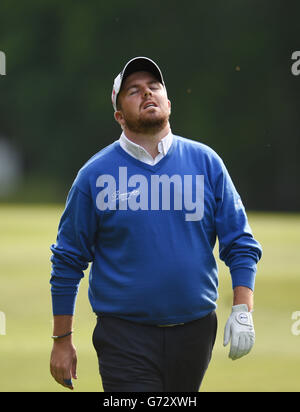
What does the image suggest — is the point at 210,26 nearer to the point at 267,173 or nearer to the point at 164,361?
the point at 267,173

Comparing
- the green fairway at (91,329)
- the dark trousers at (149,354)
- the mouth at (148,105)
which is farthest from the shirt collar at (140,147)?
the green fairway at (91,329)

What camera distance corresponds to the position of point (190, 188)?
13.7 feet

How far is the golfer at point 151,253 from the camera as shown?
4.11 metres

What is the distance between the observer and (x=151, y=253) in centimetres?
411

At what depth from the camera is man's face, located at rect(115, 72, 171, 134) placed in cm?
418

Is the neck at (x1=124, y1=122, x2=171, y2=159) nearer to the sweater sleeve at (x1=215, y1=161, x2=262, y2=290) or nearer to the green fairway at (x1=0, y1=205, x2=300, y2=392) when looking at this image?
the sweater sleeve at (x1=215, y1=161, x2=262, y2=290)

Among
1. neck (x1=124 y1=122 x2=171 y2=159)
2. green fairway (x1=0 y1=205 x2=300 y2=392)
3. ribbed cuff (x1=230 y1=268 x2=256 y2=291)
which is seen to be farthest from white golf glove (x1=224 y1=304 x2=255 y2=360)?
green fairway (x1=0 y1=205 x2=300 y2=392)

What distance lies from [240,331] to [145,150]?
92cm

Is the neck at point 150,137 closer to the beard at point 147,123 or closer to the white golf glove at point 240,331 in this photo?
the beard at point 147,123

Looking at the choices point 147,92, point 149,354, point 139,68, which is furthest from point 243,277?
point 139,68
